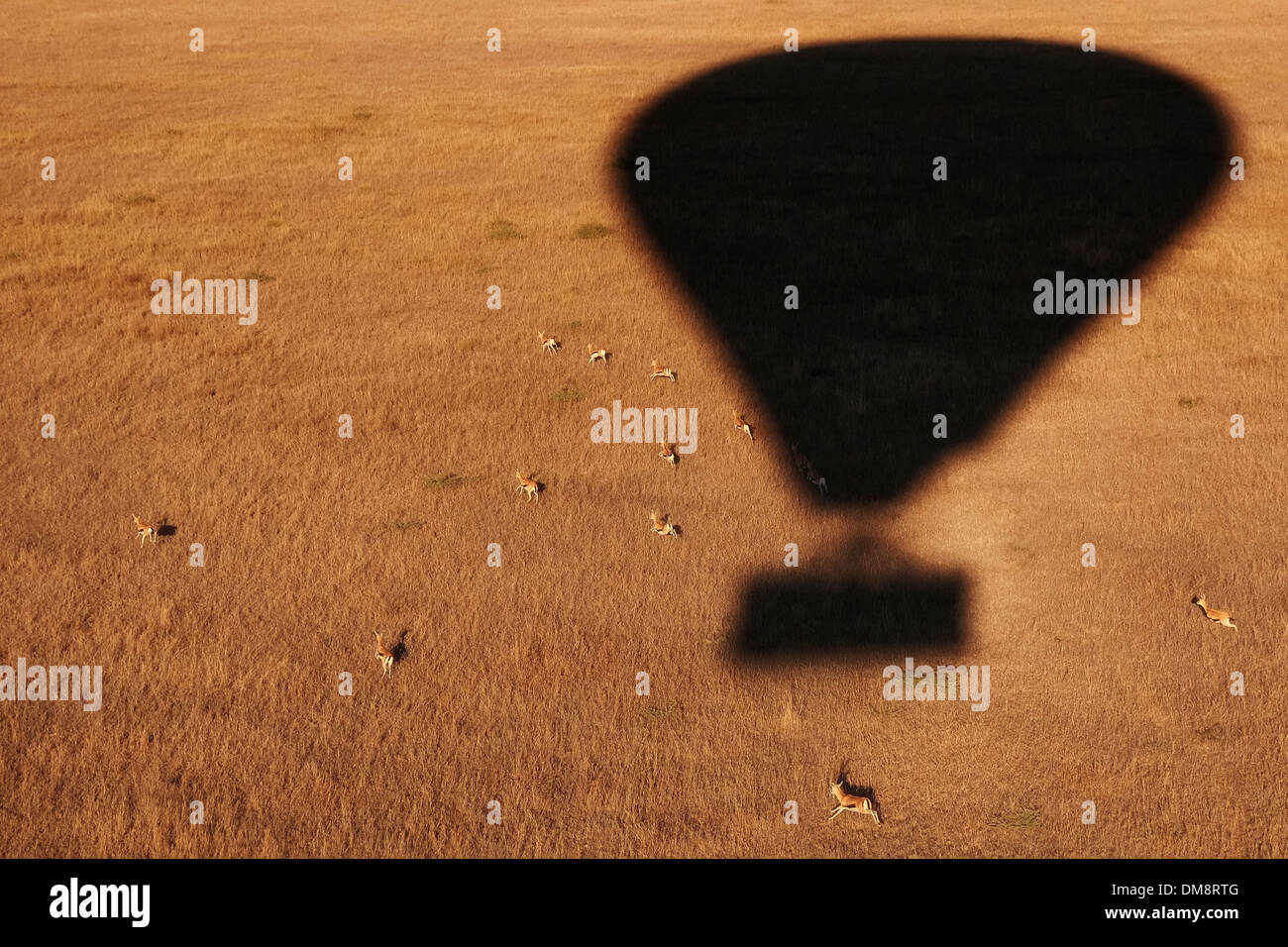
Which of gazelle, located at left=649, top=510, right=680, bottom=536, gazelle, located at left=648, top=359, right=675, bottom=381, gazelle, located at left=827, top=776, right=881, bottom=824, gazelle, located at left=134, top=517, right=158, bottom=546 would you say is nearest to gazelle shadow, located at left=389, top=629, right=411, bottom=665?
gazelle, located at left=649, top=510, right=680, bottom=536

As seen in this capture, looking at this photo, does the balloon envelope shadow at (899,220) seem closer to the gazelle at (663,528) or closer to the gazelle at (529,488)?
the gazelle at (663,528)

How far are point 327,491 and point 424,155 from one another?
8625mm

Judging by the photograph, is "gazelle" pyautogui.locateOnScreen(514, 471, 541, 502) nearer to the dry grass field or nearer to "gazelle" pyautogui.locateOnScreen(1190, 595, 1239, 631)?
the dry grass field

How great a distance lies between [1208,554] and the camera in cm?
803

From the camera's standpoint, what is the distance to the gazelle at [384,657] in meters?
7.01

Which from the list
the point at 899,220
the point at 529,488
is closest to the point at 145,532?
the point at 529,488

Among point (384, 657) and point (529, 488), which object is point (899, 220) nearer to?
point (529, 488)

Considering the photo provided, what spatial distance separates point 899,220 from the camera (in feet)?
45.5

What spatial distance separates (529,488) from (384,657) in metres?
2.09

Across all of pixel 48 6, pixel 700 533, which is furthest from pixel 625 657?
pixel 48 6

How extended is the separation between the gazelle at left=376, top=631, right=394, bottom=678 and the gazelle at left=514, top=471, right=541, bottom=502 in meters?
1.95

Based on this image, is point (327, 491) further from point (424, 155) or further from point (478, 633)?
point (424, 155)

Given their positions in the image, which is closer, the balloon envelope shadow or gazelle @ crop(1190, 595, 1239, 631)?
gazelle @ crop(1190, 595, 1239, 631)

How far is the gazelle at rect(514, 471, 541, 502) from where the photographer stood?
8.80 m
